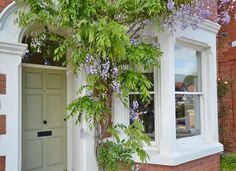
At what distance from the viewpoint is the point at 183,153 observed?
457 centimetres

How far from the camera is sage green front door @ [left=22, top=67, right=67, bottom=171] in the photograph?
4.63m

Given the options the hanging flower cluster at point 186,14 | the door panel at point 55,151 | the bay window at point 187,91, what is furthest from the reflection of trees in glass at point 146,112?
the door panel at point 55,151

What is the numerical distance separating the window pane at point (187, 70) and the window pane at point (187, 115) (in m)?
0.17

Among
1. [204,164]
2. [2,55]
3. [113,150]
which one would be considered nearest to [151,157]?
[113,150]

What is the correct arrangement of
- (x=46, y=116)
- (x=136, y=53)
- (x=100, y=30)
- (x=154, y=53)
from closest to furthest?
1. (x=100, y=30)
2. (x=136, y=53)
3. (x=154, y=53)
4. (x=46, y=116)

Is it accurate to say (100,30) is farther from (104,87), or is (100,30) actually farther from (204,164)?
(204,164)

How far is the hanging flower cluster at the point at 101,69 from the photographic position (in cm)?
359

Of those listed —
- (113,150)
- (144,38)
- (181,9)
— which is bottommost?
(113,150)

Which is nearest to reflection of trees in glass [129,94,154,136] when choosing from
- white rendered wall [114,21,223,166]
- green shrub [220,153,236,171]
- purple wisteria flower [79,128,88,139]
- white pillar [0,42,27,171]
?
white rendered wall [114,21,223,166]

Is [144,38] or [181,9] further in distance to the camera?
[144,38]

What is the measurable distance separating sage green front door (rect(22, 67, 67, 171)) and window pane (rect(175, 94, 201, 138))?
6.48 feet

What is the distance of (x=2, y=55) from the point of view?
11.8 feet

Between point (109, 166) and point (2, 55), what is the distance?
1.97 meters

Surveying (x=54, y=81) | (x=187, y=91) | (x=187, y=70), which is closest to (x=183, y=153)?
(x=187, y=91)
